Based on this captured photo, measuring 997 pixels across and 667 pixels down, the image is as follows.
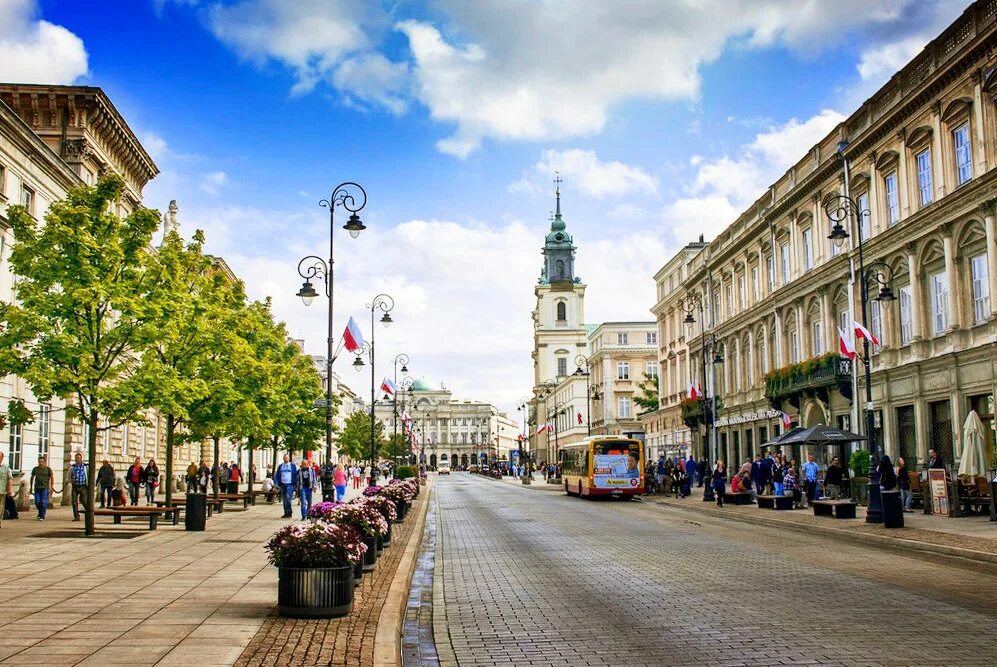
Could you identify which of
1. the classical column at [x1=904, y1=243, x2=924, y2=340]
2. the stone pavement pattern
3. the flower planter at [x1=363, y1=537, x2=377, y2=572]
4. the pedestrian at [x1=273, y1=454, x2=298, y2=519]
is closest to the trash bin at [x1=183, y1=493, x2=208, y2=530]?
the pedestrian at [x1=273, y1=454, x2=298, y2=519]

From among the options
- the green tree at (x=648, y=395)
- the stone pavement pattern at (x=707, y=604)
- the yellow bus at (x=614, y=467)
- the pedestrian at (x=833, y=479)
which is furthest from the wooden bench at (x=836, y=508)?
the green tree at (x=648, y=395)

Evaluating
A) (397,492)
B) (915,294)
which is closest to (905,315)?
(915,294)

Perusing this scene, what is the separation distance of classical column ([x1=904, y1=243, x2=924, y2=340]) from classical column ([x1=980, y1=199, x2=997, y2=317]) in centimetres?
464

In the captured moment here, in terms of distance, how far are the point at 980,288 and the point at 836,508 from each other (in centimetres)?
891

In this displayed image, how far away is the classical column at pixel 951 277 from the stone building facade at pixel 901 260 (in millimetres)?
47

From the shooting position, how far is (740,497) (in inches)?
1492

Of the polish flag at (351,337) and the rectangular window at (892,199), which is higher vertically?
the rectangular window at (892,199)

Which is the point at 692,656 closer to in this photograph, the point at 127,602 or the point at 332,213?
the point at 127,602

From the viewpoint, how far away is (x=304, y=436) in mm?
51188

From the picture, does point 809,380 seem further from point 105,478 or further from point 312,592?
point 312,592

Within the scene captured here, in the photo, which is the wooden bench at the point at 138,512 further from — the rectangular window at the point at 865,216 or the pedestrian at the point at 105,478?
the rectangular window at the point at 865,216

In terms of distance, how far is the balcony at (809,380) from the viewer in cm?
3981

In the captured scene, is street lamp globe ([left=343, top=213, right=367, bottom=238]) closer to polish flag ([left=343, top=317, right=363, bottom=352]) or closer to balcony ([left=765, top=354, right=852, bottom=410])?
polish flag ([left=343, top=317, right=363, bottom=352])

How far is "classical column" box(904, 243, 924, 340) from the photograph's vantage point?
34.8 meters
